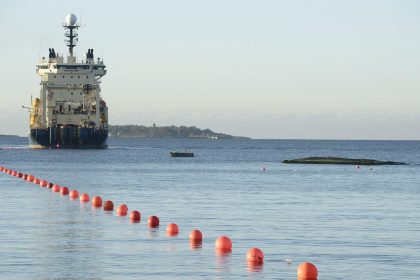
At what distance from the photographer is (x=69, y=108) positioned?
19600 cm

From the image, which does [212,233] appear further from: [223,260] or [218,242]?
[223,260]

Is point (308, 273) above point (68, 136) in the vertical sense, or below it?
below

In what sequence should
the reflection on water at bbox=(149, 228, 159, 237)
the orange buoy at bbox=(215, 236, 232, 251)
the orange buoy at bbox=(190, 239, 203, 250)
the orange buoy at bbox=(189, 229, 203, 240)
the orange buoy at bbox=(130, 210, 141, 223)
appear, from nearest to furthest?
the orange buoy at bbox=(215, 236, 232, 251)
the orange buoy at bbox=(190, 239, 203, 250)
the orange buoy at bbox=(189, 229, 203, 240)
the reflection on water at bbox=(149, 228, 159, 237)
the orange buoy at bbox=(130, 210, 141, 223)

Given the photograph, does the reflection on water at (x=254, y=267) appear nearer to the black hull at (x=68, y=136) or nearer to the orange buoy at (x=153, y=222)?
the orange buoy at (x=153, y=222)

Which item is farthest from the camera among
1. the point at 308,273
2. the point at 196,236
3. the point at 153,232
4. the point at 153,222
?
the point at 153,222

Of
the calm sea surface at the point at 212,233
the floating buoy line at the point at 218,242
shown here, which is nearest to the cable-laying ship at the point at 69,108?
the calm sea surface at the point at 212,233

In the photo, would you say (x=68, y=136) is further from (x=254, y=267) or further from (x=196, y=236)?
(x=254, y=267)

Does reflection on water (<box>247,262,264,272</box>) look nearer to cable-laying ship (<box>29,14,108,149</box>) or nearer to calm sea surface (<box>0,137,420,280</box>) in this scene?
calm sea surface (<box>0,137,420,280</box>)

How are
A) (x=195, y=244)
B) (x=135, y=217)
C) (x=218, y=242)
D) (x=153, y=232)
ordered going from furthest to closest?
1. (x=135, y=217)
2. (x=153, y=232)
3. (x=195, y=244)
4. (x=218, y=242)

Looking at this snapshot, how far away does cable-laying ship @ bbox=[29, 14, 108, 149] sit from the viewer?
192875mm

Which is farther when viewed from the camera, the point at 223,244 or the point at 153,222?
the point at 153,222

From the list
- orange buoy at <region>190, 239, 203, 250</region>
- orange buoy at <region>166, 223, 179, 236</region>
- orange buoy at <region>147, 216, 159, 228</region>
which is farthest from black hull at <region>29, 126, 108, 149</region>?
orange buoy at <region>190, 239, 203, 250</region>

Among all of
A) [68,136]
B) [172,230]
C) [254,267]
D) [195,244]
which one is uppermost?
[68,136]

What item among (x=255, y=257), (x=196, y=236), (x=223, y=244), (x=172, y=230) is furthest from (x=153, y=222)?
(x=255, y=257)
